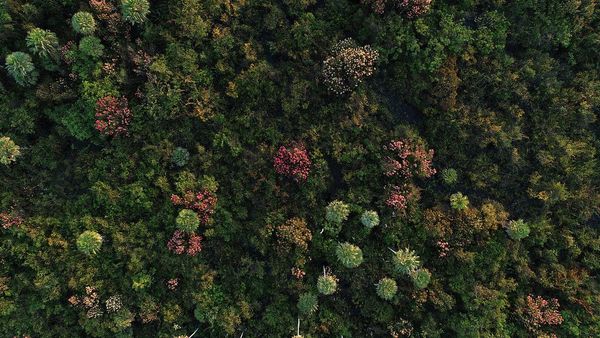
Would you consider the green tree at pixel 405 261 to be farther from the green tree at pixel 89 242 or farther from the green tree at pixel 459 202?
the green tree at pixel 89 242

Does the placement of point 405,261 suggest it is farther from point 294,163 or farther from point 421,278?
point 294,163

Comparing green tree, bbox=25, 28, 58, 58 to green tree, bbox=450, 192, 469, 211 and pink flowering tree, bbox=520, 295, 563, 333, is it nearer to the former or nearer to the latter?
green tree, bbox=450, 192, 469, 211

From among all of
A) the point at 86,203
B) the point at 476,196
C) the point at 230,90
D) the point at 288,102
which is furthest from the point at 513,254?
the point at 86,203

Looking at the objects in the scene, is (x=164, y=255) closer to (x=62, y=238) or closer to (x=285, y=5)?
(x=62, y=238)

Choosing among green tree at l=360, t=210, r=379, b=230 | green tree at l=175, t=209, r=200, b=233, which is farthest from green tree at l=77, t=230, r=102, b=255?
green tree at l=360, t=210, r=379, b=230

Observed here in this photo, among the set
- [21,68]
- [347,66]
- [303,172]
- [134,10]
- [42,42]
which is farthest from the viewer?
[303,172]

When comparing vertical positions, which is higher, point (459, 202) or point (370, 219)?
point (459, 202)

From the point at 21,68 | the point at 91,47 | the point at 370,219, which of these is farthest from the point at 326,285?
the point at 21,68
